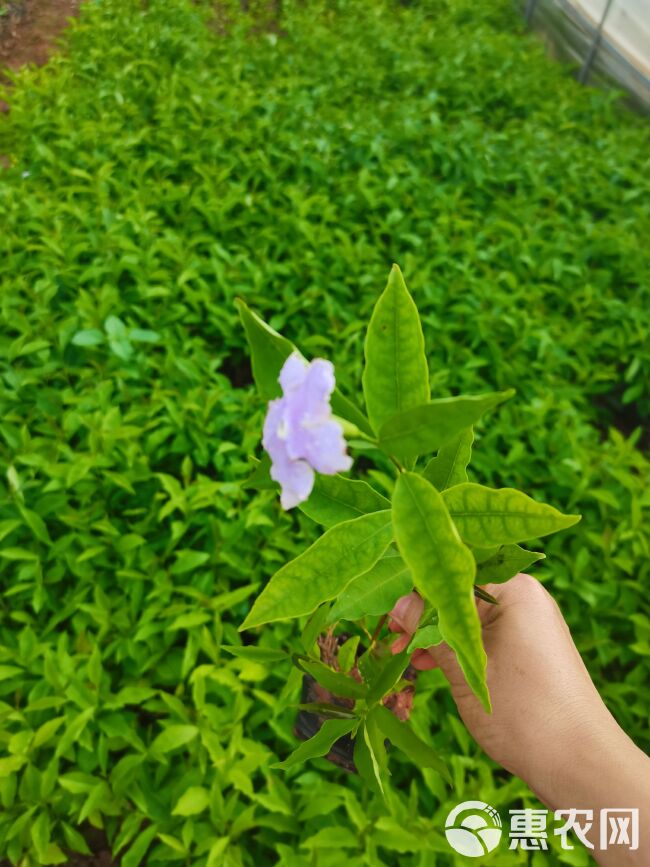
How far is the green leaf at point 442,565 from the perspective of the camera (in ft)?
1.85

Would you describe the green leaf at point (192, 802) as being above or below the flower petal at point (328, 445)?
below

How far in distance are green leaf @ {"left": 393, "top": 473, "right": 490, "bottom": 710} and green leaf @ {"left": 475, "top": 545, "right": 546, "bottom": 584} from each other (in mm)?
233

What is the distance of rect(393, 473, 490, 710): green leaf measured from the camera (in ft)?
1.85

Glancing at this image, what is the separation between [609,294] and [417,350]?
105 inches

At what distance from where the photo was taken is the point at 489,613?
108 centimetres

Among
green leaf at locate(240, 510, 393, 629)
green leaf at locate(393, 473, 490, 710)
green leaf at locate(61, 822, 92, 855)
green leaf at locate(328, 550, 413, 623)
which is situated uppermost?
green leaf at locate(393, 473, 490, 710)

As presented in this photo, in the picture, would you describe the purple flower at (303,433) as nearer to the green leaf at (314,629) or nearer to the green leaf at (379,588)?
the green leaf at (379,588)

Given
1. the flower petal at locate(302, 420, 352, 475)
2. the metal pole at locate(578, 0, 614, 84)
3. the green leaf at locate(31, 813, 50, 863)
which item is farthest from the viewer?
the metal pole at locate(578, 0, 614, 84)

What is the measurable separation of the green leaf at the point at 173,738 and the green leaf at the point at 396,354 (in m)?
1.10

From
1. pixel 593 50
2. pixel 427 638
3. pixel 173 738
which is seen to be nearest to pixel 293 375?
pixel 427 638

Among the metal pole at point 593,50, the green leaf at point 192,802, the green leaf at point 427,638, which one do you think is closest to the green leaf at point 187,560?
the green leaf at point 192,802

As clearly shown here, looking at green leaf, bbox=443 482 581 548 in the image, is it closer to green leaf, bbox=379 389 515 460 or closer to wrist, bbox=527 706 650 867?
green leaf, bbox=379 389 515 460

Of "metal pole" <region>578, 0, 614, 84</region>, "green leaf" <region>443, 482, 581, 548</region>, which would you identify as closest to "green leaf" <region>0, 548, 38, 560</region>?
"green leaf" <region>443, 482, 581, 548</region>

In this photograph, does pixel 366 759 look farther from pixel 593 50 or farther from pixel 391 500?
pixel 593 50
